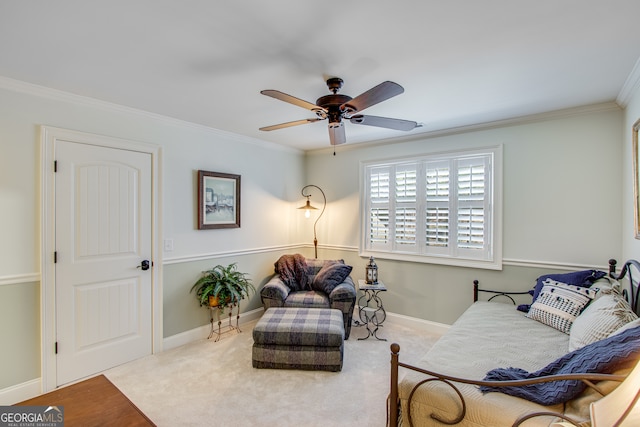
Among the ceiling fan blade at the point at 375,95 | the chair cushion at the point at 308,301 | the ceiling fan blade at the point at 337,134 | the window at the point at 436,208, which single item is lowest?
the chair cushion at the point at 308,301

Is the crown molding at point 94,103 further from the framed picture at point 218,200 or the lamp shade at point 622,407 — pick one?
the lamp shade at point 622,407

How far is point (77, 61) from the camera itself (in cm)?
205

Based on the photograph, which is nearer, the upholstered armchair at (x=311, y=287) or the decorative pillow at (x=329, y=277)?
the upholstered armchair at (x=311, y=287)

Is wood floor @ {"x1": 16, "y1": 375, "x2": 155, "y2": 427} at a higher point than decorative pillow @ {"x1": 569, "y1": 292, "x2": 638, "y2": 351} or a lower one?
lower

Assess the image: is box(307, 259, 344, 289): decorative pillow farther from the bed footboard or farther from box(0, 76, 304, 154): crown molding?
the bed footboard

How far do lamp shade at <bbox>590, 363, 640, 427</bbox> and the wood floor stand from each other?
1724 mm

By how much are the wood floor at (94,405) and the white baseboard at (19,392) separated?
43.7 inches

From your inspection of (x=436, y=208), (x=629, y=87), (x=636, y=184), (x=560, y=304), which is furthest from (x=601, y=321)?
(x=436, y=208)

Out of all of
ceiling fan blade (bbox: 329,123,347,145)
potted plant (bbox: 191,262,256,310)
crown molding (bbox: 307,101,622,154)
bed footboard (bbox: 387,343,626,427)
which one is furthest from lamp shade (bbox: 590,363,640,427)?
potted plant (bbox: 191,262,256,310)

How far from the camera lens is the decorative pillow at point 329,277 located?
12.3ft

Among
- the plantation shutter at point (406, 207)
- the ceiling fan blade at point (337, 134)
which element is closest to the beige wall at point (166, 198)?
the plantation shutter at point (406, 207)

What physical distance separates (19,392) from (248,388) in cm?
179

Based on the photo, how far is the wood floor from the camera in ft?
4.82

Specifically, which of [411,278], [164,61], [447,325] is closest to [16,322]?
[164,61]
